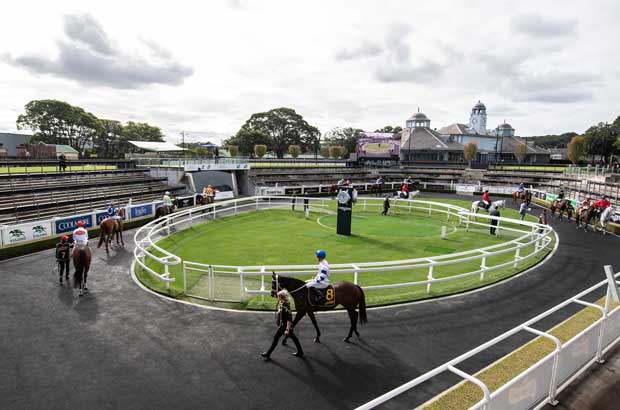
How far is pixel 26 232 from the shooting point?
1583cm

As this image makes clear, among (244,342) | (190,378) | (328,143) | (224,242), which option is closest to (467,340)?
(244,342)

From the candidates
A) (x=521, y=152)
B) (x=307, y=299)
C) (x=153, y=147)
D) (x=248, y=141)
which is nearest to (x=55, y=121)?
(x=153, y=147)

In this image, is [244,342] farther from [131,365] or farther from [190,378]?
[131,365]

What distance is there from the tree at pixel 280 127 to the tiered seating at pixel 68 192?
5420 centimetres

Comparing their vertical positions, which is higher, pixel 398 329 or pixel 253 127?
pixel 253 127

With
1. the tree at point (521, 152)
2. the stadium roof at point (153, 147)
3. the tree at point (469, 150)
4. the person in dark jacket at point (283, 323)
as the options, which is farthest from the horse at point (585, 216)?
the tree at point (521, 152)

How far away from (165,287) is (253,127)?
259 feet

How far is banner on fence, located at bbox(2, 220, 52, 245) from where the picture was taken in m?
15.0

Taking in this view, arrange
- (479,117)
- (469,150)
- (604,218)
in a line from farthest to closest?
(479,117) < (469,150) < (604,218)

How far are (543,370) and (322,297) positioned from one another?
13.3ft

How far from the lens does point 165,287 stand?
36.5 feet

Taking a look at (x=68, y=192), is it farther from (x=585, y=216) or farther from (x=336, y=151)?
(x=336, y=151)

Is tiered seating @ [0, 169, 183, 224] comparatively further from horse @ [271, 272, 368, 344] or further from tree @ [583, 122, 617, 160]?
tree @ [583, 122, 617, 160]

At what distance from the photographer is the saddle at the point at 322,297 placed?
7.62 meters
